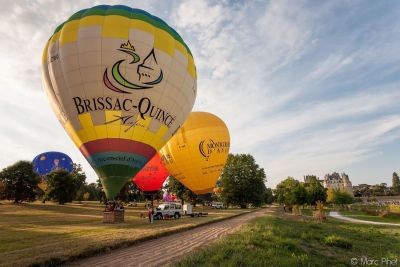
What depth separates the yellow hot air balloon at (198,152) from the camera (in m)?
35.5

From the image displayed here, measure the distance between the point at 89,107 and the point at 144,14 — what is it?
7892mm

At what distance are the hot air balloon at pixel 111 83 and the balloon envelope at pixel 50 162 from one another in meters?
56.0

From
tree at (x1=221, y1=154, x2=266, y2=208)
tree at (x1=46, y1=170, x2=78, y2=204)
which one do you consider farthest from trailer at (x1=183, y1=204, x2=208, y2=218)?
tree at (x1=221, y1=154, x2=266, y2=208)

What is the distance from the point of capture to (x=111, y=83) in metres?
19.0

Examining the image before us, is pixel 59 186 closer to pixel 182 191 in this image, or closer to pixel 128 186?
pixel 128 186

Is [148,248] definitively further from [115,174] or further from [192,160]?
[192,160]

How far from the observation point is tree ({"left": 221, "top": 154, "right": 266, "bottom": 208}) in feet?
247

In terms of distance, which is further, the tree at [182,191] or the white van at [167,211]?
the tree at [182,191]

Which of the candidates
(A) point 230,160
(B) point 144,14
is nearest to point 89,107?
(B) point 144,14

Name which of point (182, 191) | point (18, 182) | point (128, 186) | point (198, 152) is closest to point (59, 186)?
point (18, 182)

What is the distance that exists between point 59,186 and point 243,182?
42.3 m

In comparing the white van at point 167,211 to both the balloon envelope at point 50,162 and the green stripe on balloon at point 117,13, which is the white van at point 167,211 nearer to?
the green stripe on balloon at point 117,13

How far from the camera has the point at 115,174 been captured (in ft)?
65.8

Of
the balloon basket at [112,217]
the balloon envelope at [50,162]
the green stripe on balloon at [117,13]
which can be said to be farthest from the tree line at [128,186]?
the green stripe on balloon at [117,13]
